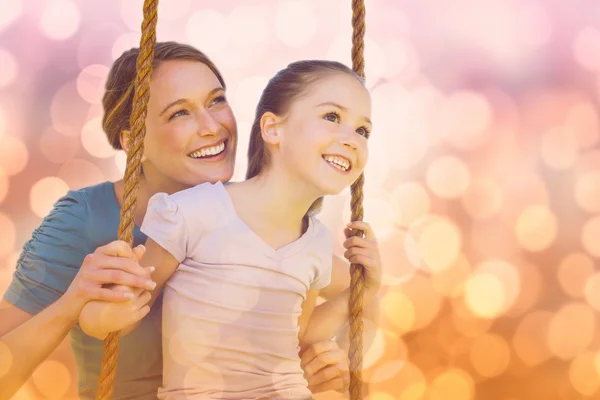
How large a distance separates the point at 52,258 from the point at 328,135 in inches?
26.5

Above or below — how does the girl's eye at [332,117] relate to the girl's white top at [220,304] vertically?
above

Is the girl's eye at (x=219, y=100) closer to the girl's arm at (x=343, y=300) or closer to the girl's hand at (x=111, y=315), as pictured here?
the girl's arm at (x=343, y=300)

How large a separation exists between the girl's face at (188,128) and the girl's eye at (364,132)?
0.29 meters

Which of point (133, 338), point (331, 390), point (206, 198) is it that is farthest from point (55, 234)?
point (331, 390)

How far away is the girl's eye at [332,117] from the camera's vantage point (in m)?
1.23

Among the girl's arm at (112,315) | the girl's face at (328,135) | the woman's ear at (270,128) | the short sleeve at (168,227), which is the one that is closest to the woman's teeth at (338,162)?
the girl's face at (328,135)

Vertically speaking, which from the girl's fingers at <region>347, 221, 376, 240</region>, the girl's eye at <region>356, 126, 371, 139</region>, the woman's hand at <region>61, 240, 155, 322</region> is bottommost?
the woman's hand at <region>61, 240, 155, 322</region>

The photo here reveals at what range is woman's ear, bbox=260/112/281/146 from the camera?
4.11 feet

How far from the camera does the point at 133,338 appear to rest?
4.68 feet

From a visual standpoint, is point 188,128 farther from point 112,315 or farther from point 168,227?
point 112,315

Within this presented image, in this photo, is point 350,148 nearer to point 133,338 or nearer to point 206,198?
point 206,198

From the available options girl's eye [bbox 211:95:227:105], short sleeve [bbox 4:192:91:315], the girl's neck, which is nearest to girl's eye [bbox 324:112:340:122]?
the girl's neck

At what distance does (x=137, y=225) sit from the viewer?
1.50 m

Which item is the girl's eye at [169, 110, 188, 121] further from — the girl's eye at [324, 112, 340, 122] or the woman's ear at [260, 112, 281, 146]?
the girl's eye at [324, 112, 340, 122]
